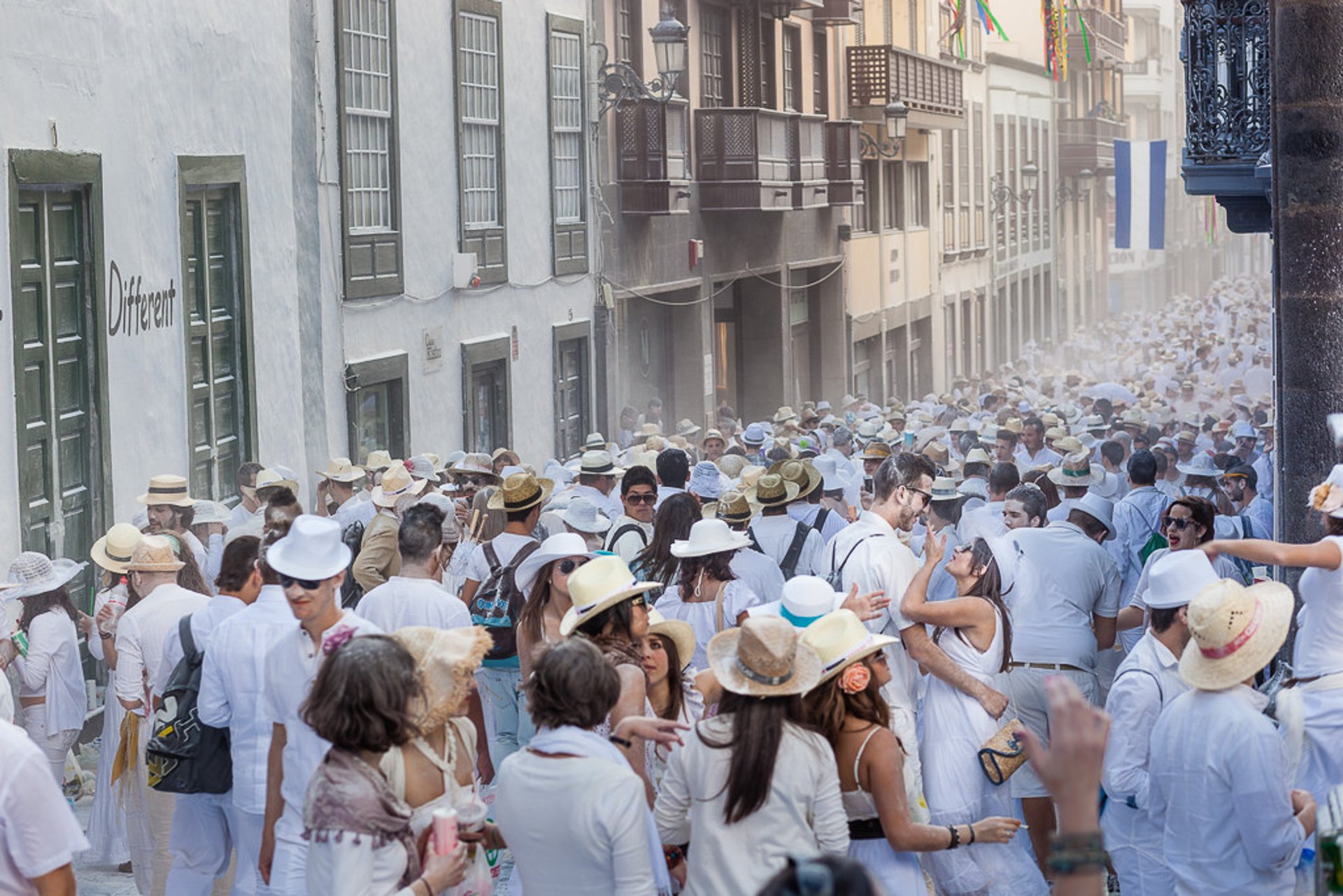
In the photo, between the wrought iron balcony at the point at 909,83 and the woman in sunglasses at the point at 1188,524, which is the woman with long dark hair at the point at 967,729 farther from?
the wrought iron balcony at the point at 909,83

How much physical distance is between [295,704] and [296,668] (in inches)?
4.1

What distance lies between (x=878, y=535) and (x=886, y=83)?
27.0 m

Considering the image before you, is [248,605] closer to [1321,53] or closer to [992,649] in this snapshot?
[992,649]

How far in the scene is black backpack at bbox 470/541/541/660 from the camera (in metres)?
8.09

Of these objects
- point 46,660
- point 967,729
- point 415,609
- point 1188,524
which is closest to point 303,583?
point 415,609

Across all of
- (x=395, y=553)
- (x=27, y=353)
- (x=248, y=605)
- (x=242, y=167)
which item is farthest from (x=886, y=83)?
(x=248, y=605)

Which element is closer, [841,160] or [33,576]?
[33,576]

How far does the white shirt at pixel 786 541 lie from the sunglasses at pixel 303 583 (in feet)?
11.7

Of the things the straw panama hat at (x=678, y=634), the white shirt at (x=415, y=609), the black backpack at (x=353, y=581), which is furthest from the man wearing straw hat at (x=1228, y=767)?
the black backpack at (x=353, y=581)

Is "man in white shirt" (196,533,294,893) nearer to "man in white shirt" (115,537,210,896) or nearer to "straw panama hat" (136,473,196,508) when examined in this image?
"man in white shirt" (115,537,210,896)

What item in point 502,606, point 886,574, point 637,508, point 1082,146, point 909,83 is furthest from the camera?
point 1082,146

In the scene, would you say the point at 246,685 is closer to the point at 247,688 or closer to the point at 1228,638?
the point at 247,688

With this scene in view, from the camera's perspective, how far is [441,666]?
5020 millimetres

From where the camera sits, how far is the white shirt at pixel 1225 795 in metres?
5.23
